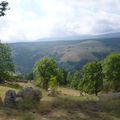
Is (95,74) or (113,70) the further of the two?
(95,74)

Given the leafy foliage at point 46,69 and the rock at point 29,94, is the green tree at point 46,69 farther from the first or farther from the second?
the rock at point 29,94


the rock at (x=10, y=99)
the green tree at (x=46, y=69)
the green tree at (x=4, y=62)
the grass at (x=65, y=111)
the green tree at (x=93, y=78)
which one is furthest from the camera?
the green tree at (x=46, y=69)

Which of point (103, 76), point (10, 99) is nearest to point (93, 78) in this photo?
point (103, 76)

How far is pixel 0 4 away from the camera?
2939 centimetres

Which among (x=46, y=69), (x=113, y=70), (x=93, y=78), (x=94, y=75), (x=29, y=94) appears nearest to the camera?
(x=29, y=94)

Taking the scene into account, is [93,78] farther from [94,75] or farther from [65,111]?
[65,111]

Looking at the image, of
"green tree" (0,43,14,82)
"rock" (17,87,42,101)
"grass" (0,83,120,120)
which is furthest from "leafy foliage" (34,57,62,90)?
"grass" (0,83,120,120)

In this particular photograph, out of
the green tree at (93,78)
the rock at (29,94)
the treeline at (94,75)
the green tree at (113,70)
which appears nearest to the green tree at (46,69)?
the treeline at (94,75)

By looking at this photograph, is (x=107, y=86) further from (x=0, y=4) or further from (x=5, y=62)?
(x=0, y=4)

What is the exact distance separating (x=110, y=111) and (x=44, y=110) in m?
4.28

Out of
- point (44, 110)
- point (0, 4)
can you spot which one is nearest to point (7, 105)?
point (44, 110)

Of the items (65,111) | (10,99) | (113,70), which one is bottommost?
(113,70)

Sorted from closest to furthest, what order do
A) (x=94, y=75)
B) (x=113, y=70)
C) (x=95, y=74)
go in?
(x=113, y=70)
(x=95, y=74)
(x=94, y=75)

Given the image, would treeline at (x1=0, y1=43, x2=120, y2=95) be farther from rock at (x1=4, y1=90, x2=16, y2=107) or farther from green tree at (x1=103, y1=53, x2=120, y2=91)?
rock at (x1=4, y1=90, x2=16, y2=107)
